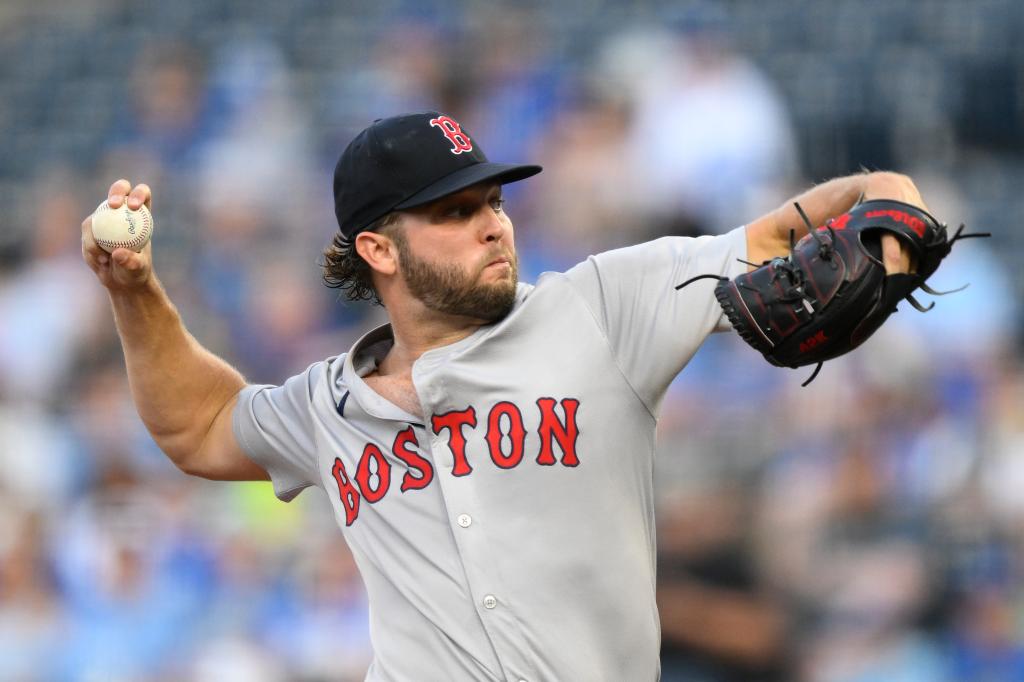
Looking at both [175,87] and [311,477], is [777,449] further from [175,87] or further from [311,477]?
[175,87]

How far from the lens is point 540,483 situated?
9.39 ft

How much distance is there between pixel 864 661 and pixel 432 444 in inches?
113

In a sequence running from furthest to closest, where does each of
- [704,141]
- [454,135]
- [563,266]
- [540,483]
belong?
[704,141] < [563,266] < [454,135] < [540,483]

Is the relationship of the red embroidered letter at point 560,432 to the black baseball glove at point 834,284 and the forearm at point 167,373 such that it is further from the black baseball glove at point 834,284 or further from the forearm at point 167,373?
the forearm at point 167,373

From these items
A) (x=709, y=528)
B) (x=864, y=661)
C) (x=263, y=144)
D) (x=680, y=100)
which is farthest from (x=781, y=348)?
(x=263, y=144)

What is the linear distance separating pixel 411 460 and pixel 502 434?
0.69ft

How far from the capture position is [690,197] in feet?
22.7

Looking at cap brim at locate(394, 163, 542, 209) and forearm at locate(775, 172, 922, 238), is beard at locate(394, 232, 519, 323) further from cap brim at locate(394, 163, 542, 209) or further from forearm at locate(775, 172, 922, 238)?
forearm at locate(775, 172, 922, 238)

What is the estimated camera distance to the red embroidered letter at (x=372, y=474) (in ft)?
9.92

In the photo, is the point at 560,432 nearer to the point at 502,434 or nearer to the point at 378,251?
the point at 502,434

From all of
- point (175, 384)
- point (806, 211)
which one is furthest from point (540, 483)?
point (175, 384)

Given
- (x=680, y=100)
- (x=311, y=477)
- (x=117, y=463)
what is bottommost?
(x=117, y=463)

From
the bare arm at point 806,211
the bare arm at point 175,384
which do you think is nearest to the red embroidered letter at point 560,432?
→ the bare arm at point 806,211

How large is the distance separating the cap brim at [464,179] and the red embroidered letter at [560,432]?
457 millimetres
